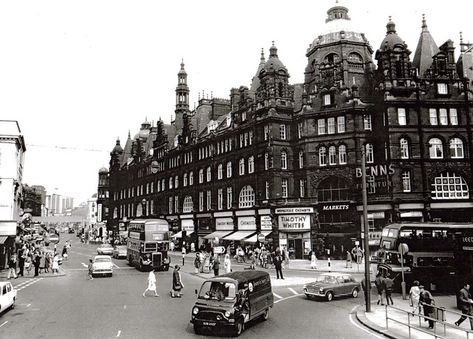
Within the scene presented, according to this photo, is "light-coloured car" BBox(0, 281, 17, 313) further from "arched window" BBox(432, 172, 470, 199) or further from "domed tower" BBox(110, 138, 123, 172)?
"domed tower" BBox(110, 138, 123, 172)

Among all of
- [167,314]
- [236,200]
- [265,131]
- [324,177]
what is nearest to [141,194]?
[236,200]

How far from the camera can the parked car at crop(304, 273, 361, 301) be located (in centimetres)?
2142

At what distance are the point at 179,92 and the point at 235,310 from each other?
7332 cm

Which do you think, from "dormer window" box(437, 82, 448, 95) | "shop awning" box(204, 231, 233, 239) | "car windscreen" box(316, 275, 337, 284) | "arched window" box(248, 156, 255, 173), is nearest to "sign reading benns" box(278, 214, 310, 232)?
"arched window" box(248, 156, 255, 173)

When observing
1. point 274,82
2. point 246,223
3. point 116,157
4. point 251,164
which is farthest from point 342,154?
point 116,157

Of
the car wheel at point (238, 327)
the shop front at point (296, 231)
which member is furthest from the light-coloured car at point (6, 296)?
the shop front at point (296, 231)

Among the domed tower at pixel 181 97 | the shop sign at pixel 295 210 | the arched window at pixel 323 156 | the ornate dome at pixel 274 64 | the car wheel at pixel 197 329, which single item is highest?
the domed tower at pixel 181 97

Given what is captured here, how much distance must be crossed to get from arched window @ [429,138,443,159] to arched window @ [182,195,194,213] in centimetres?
3630

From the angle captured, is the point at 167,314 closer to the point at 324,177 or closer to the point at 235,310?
the point at 235,310

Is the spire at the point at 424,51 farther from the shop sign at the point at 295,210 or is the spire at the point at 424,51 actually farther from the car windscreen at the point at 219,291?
the car windscreen at the point at 219,291

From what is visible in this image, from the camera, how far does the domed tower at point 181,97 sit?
81312 mm

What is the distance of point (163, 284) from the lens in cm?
2730

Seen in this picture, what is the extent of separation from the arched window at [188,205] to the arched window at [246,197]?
1444 centimetres

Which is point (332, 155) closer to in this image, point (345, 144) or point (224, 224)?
point (345, 144)
